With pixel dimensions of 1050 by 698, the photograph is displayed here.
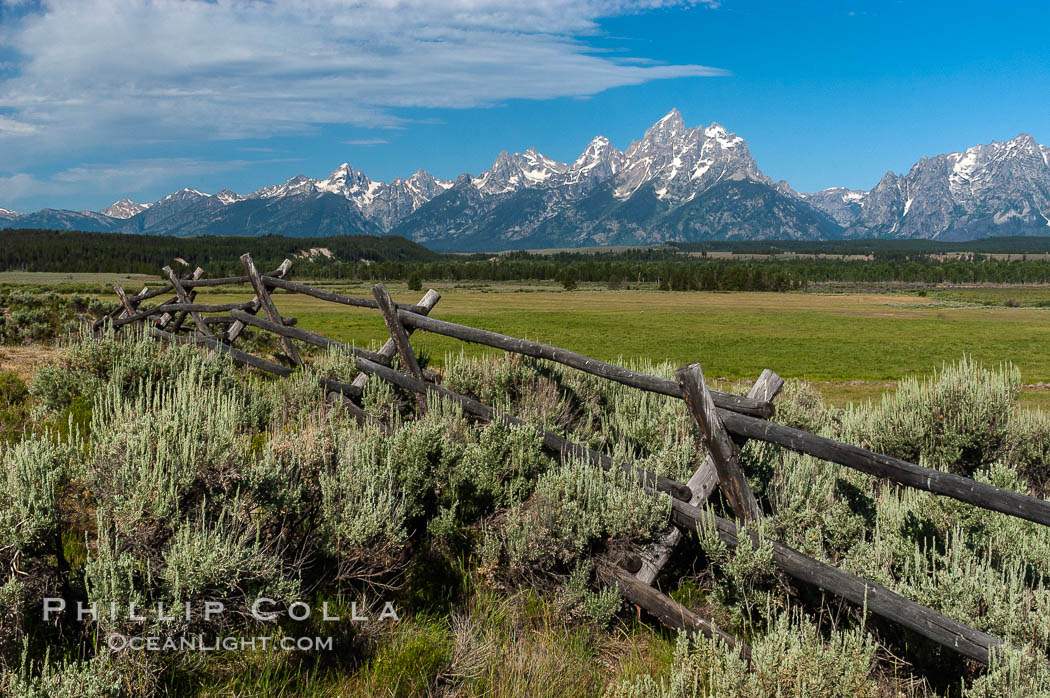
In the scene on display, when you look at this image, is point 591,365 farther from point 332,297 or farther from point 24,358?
point 24,358

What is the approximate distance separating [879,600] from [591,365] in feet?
9.18

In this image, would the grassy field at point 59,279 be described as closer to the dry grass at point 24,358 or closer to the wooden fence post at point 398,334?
the dry grass at point 24,358

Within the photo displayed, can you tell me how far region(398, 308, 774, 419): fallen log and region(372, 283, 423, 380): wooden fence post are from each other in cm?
11

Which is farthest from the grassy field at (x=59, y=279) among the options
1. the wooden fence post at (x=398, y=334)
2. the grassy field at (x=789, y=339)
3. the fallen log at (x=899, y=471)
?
the fallen log at (x=899, y=471)

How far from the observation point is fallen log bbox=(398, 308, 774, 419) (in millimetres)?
4410

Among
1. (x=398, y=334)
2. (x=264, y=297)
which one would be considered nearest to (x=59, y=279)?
(x=264, y=297)

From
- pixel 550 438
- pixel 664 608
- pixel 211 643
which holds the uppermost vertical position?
pixel 550 438

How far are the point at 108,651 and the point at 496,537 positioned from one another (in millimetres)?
2320

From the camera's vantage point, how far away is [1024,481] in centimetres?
578

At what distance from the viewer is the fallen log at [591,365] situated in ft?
14.5

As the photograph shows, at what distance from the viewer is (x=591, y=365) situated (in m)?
5.57

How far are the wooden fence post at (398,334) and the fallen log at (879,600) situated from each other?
3.57 metres

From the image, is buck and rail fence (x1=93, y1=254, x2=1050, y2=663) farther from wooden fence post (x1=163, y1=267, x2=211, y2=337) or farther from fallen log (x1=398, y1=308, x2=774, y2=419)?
wooden fence post (x1=163, y1=267, x2=211, y2=337)

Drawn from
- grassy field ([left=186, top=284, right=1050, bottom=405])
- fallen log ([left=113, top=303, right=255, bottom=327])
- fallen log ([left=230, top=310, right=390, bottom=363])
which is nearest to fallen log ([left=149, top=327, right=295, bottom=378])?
fallen log ([left=230, top=310, right=390, bottom=363])
